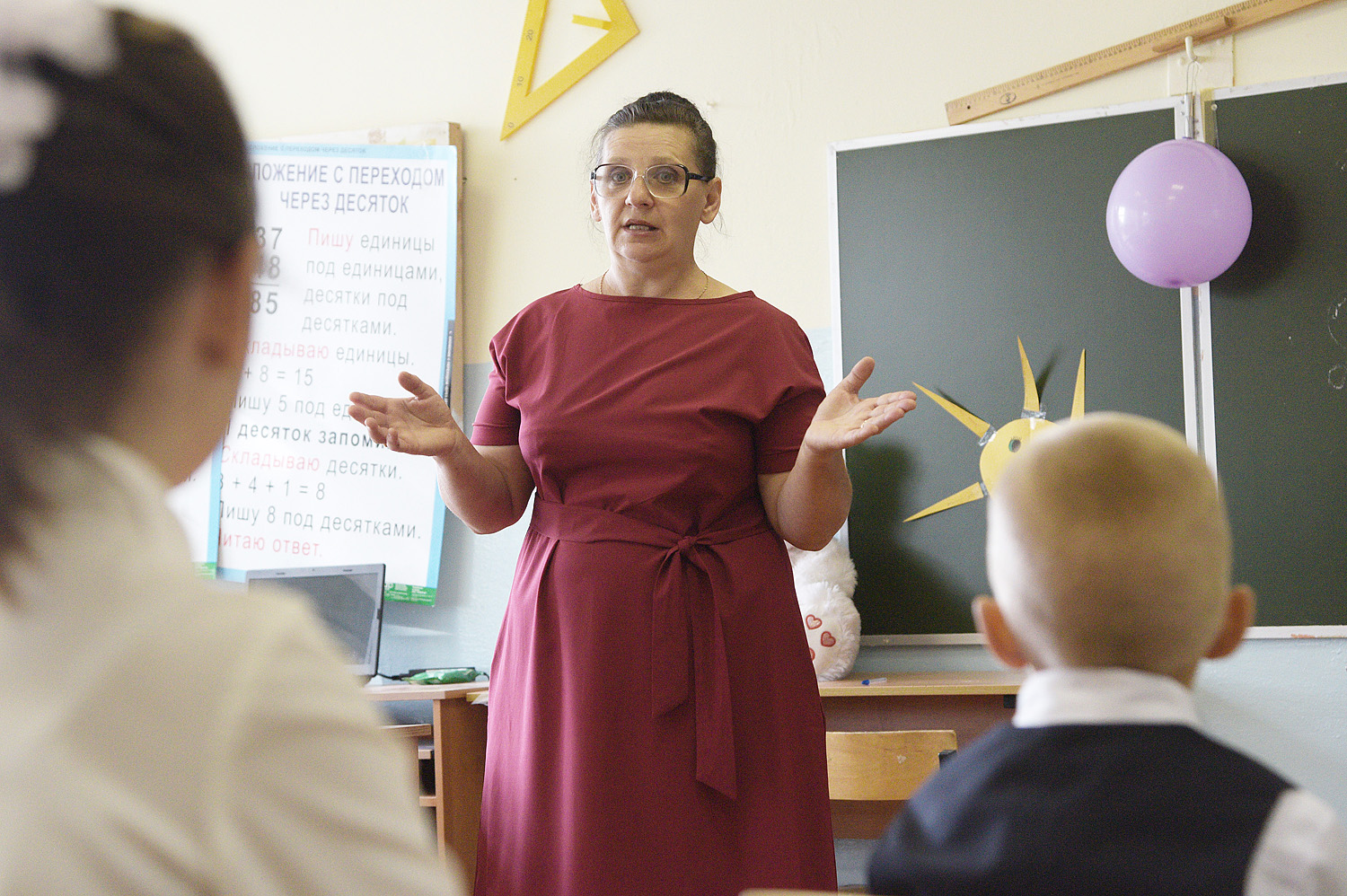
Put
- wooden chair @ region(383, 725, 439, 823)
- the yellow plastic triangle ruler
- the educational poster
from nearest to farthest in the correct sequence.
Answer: wooden chair @ region(383, 725, 439, 823)
the yellow plastic triangle ruler
the educational poster

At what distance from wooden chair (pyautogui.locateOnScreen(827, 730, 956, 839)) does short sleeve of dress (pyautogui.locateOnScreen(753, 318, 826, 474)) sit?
0.70 meters

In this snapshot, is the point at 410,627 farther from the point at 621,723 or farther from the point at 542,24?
the point at 621,723

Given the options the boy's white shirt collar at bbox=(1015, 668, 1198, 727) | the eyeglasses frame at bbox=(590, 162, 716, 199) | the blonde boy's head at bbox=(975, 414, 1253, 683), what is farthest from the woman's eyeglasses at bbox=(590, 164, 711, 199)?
the boy's white shirt collar at bbox=(1015, 668, 1198, 727)

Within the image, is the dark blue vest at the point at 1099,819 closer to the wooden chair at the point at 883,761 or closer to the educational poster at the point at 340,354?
the wooden chair at the point at 883,761

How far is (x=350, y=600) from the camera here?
132 inches

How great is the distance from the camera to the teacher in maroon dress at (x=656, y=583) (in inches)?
63.9

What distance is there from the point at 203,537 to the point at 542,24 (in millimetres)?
1904

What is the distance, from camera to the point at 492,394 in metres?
1.89

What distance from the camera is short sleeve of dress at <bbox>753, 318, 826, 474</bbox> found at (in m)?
1.74

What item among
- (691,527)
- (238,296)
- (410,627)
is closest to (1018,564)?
(238,296)

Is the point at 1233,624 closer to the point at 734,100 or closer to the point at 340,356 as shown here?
the point at 734,100

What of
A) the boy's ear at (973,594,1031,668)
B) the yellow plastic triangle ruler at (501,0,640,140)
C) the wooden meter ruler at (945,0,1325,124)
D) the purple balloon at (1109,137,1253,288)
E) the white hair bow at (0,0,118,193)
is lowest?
the boy's ear at (973,594,1031,668)

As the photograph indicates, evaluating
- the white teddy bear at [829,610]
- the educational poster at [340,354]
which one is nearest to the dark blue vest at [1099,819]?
the white teddy bear at [829,610]

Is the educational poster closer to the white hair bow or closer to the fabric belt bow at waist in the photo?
the fabric belt bow at waist
